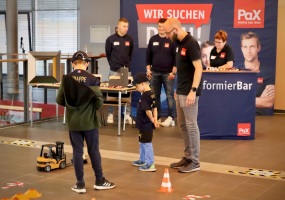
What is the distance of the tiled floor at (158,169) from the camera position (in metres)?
5.38

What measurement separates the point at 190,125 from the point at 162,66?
10.7 feet

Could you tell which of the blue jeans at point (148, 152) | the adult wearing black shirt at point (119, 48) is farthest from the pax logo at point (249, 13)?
the blue jeans at point (148, 152)

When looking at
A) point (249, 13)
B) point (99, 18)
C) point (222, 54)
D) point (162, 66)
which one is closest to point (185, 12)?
point (249, 13)

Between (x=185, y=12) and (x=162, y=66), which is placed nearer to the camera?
(x=162, y=66)

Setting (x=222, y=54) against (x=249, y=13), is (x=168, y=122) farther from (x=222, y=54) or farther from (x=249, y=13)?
(x=249, y=13)

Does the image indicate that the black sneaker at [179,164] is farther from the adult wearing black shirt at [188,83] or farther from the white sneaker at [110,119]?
the white sneaker at [110,119]

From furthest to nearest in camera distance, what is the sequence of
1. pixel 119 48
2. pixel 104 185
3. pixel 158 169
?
pixel 119 48 < pixel 158 169 < pixel 104 185

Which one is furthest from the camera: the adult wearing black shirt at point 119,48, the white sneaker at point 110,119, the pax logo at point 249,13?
the pax logo at point 249,13

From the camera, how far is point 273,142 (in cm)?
805

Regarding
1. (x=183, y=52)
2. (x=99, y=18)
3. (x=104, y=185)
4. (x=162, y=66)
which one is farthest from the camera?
(x=99, y=18)

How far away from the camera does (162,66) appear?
9.20 m

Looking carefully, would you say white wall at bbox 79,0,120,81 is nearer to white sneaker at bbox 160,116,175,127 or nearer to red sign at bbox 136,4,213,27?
red sign at bbox 136,4,213,27

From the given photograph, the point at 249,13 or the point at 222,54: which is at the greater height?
the point at 249,13

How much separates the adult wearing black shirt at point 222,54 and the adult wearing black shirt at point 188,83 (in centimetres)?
218
